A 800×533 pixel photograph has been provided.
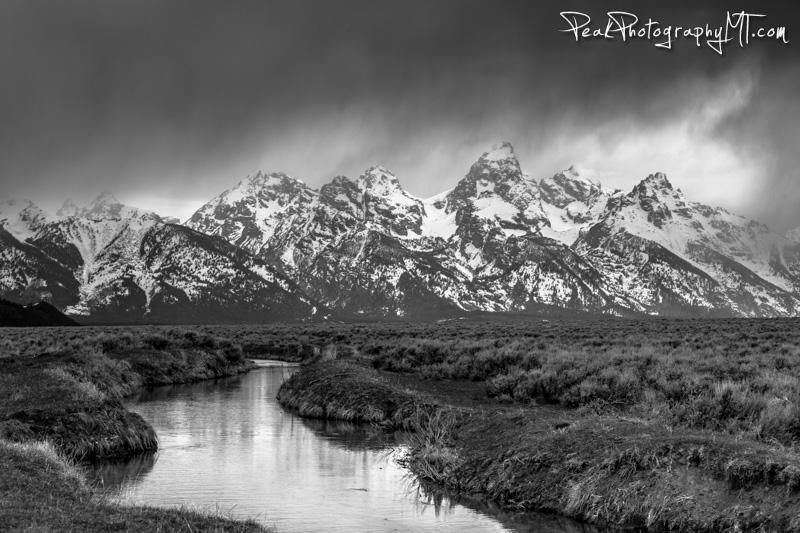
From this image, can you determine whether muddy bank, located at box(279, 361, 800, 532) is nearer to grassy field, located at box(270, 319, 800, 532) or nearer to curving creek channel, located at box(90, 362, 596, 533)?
grassy field, located at box(270, 319, 800, 532)

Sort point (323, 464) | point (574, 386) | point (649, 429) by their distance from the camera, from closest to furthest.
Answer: point (649, 429) → point (323, 464) → point (574, 386)

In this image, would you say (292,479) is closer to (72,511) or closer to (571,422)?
(571,422)

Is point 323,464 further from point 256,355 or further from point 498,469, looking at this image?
point 256,355

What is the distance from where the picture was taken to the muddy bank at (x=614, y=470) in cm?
1431

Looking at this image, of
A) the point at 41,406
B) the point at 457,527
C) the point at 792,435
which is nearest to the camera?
the point at 457,527

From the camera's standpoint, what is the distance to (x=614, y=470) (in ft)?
53.1

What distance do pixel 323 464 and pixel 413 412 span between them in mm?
5961

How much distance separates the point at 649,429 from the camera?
1778 cm

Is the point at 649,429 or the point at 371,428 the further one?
the point at 371,428

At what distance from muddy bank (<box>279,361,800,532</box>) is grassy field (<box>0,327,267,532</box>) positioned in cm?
709

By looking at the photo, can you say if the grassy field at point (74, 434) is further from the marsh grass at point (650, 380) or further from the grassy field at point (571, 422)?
the marsh grass at point (650, 380)

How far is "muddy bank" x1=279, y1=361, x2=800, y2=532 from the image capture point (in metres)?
14.3

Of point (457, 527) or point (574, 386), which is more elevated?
point (574, 386)

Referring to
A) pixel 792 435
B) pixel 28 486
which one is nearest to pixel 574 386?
pixel 792 435
